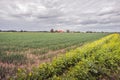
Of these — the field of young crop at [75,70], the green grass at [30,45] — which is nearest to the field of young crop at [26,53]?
the green grass at [30,45]

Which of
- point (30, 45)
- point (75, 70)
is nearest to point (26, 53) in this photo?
point (30, 45)

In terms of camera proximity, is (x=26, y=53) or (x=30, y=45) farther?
(x=30, y=45)

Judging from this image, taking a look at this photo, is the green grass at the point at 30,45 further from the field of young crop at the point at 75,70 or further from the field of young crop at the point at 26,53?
the field of young crop at the point at 75,70

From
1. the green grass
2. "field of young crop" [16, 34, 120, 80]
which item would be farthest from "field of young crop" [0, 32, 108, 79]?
"field of young crop" [16, 34, 120, 80]

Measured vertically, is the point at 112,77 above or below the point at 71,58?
below

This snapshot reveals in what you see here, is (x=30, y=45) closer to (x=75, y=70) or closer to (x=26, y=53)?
(x=26, y=53)

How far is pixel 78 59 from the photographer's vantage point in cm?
888

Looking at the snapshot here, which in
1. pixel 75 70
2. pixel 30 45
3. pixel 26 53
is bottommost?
pixel 30 45

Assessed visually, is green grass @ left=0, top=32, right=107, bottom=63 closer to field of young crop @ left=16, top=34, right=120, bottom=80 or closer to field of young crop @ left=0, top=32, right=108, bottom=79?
field of young crop @ left=0, top=32, right=108, bottom=79

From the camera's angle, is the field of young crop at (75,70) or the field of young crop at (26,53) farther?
the field of young crop at (26,53)

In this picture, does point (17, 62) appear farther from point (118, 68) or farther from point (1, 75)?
point (118, 68)

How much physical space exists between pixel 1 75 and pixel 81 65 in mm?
3522

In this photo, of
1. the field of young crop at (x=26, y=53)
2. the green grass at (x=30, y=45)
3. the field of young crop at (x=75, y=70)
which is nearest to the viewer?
the field of young crop at (x=75, y=70)

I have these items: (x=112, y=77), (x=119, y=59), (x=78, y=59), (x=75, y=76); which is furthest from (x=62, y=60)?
(x=119, y=59)
